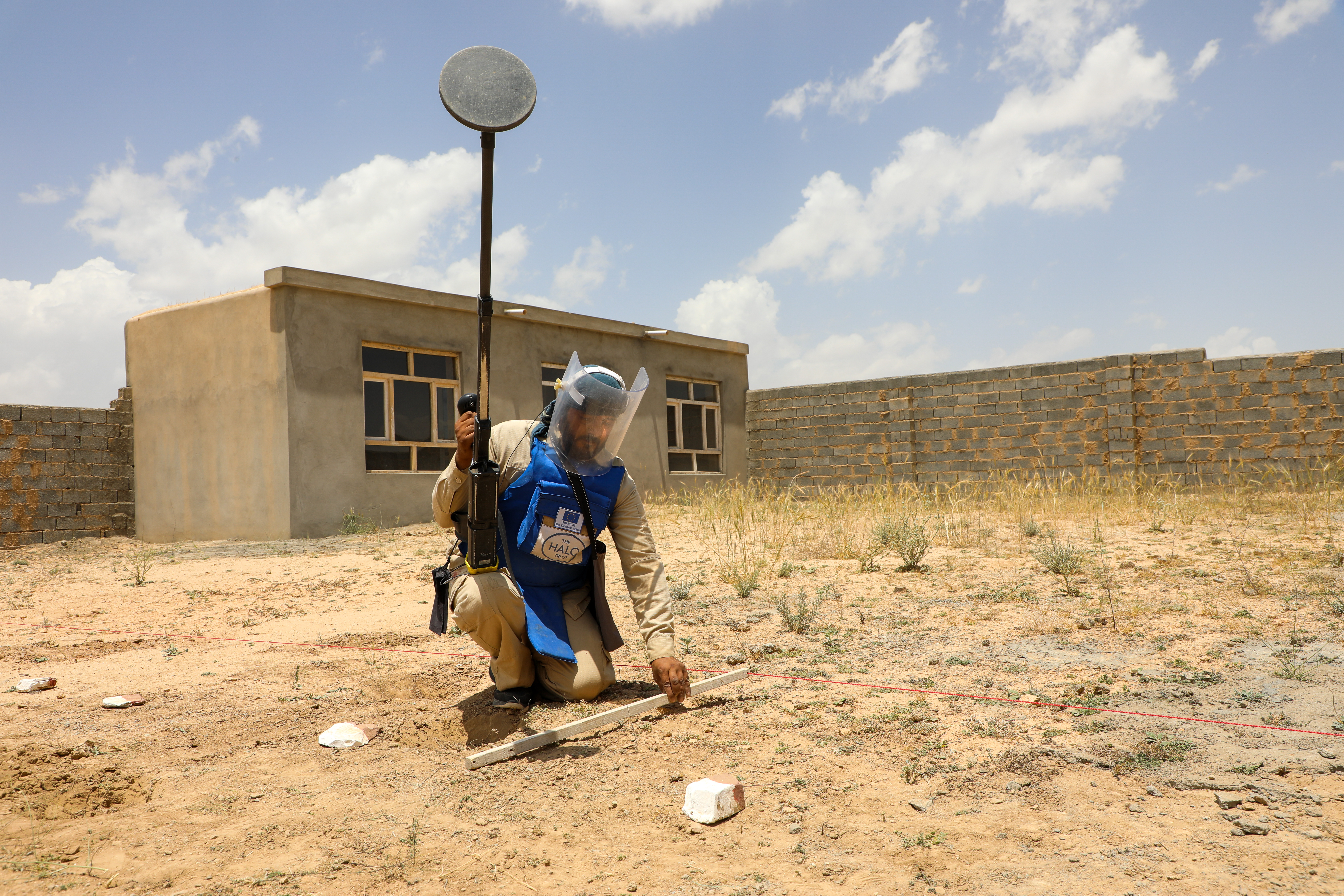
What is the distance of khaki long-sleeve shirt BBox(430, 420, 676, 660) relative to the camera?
329 cm

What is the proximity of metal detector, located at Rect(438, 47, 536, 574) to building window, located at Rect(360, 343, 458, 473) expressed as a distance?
810 centimetres

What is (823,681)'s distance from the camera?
368 centimetres

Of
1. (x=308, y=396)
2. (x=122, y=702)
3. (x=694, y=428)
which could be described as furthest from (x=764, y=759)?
(x=694, y=428)

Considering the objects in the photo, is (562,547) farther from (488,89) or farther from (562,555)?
(488,89)

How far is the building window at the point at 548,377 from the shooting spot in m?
13.2

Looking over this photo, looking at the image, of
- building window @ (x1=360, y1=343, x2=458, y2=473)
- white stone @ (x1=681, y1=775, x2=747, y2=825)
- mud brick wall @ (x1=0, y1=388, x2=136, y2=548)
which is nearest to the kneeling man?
white stone @ (x1=681, y1=775, x2=747, y2=825)

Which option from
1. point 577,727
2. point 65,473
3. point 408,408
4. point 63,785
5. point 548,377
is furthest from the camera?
point 548,377

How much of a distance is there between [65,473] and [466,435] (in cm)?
1096

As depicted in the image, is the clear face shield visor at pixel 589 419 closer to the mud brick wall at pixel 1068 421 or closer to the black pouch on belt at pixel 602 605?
the black pouch on belt at pixel 602 605

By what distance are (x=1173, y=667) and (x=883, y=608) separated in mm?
1755

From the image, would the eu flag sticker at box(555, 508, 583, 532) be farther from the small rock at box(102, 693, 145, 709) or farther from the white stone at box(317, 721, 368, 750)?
the small rock at box(102, 693, 145, 709)

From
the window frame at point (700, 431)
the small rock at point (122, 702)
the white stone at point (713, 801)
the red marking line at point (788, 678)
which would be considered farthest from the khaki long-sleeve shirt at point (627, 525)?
the window frame at point (700, 431)

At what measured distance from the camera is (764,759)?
2.85 meters

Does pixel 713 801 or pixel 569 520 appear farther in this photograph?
pixel 569 520
